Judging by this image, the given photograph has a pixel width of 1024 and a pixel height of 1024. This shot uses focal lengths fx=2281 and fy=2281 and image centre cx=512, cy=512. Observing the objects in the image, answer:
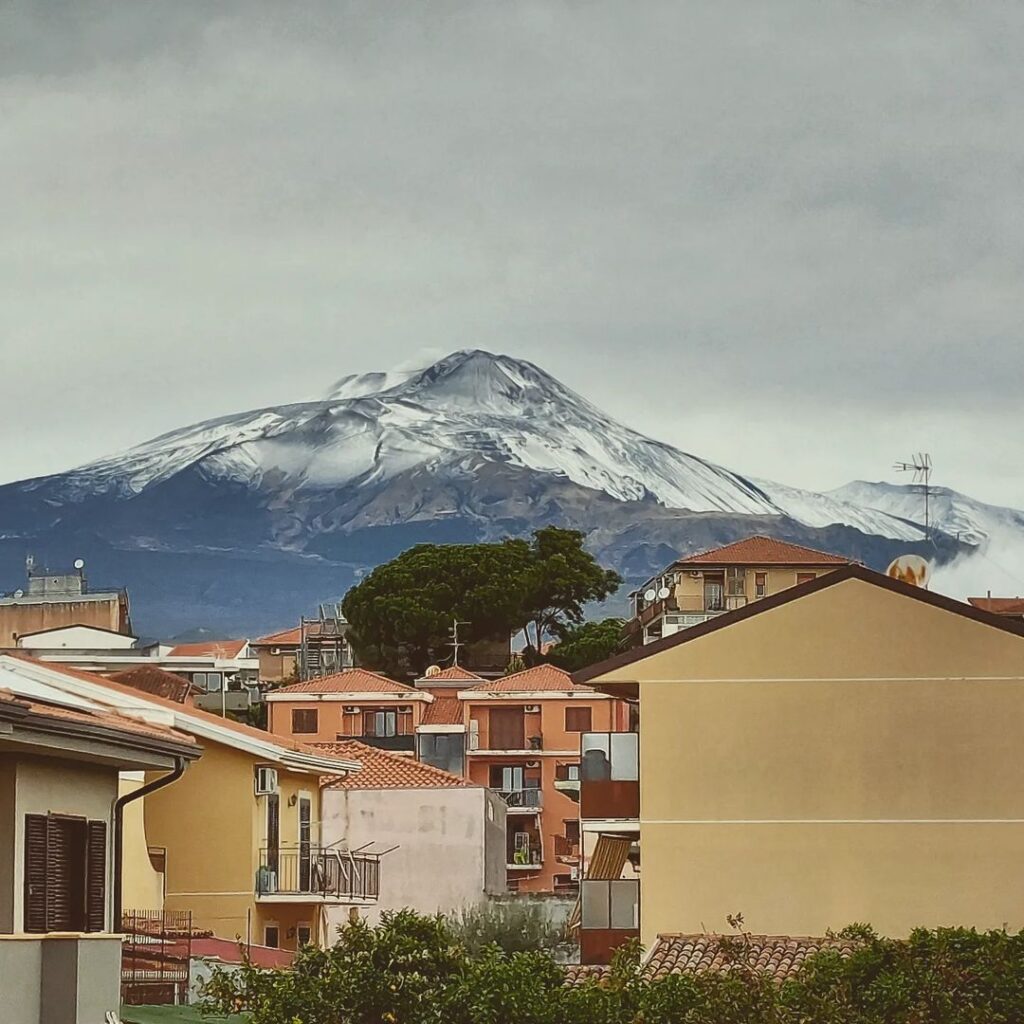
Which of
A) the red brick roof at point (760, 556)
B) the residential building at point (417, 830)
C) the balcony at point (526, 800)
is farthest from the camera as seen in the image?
the red brick roof at point (760, 556)

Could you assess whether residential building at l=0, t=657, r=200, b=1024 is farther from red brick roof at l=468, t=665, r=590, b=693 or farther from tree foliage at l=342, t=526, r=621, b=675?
tree foliage at l=342, t=526, r=621, b=675

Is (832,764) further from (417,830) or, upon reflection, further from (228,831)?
(417,830)

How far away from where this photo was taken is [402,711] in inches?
3890

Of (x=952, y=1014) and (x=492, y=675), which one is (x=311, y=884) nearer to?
(x=952, y=1014)

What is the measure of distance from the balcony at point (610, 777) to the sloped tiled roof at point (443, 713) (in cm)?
5452

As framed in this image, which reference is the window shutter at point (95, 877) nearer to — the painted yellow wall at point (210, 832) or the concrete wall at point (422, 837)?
the painted yellow wall at point (210, 832)

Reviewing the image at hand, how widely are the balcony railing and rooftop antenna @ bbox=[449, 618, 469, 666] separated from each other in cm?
1865

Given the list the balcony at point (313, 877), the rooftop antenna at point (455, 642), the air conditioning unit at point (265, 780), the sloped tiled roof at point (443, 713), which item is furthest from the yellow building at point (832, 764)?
the rooftop antenna at point (455, 642)

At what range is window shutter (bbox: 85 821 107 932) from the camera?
766 inches

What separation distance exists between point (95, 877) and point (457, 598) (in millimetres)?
101450

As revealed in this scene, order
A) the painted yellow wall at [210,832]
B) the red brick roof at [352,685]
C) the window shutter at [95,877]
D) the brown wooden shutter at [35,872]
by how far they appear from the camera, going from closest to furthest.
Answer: the brown wooden shutter at [35,872] < the window shutter at [95,877] < the painted yellow wall at [210,832] < the red brick roof at [352,685]

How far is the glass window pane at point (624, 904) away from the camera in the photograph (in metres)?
42.3

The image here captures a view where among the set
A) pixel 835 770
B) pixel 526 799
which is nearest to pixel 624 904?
pixel 835 770

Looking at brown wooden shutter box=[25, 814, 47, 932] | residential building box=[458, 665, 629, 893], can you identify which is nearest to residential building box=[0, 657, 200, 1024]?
brown wooden shutter box=[25, 814, 47, 932]
